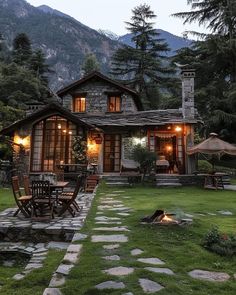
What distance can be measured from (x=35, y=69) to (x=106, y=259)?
42258 millimetres

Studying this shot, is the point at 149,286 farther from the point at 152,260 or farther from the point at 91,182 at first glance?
the point at 91,182

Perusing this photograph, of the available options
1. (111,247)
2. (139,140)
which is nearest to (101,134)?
(139,140)

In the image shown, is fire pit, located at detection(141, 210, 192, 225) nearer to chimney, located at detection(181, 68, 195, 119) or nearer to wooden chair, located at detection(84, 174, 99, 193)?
wooden chair, located at detection(84, 174, 99, 193)

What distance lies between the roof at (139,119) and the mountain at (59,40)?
285 ft

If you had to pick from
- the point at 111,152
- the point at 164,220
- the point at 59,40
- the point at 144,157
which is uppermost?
the point at 59,40

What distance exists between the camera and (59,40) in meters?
124

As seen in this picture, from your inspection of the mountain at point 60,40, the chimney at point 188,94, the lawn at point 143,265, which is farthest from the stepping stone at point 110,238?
the mountain at point 60,40

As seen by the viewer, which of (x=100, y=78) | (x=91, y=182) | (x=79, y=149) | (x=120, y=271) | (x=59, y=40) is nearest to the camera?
(x=120, y=271)

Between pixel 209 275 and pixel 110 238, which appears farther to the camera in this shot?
pixel 110 238

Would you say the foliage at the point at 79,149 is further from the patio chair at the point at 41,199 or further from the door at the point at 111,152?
the patio chair at the point at 41,199

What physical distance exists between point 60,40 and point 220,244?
424 ft

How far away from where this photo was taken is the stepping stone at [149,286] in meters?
3.42

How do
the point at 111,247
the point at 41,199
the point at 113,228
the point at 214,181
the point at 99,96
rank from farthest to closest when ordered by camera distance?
the point at 99,96 → the point at 214,181 → the point at 41,199 → the point at 113,228 → the point at 111,247

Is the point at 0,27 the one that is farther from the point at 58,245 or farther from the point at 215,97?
the point at 58,245
